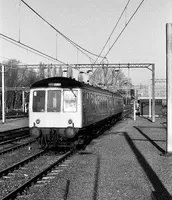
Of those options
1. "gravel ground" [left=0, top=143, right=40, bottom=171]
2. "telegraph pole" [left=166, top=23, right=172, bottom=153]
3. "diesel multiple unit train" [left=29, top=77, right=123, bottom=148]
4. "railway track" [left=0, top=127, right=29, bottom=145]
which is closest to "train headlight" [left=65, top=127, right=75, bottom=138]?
"diesel multiple unit train" [left=29, top=77, right=123, bottom=148]

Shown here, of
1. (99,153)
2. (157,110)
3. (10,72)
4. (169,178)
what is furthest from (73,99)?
(10,72)

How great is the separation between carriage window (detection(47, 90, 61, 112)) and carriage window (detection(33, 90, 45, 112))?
0.27 meters

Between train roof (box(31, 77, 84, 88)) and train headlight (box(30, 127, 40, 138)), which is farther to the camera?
train roof (box(31, 77, 84, 88))

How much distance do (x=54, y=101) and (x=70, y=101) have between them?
654 mm

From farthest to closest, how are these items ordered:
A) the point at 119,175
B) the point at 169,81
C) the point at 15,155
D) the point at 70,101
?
the point at 70,101 → the point at 15,155 → the point at 169,81 → the point at 119,175

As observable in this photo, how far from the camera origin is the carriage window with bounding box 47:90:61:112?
1393 centimetres

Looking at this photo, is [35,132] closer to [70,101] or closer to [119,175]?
[70,101]

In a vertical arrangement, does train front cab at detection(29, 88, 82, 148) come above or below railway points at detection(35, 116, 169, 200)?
above

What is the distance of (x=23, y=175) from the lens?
9750 millimetres

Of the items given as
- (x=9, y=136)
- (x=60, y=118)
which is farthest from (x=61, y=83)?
(x=9, y=136)

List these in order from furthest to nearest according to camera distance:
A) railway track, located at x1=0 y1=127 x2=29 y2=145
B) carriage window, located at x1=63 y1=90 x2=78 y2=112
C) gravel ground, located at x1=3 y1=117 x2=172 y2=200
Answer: railway track, located at x1=0 y1=127 x2=29 y2=145 → carriage window, located at x1=63 y1=90 x2=78 y2=112 → gravel ground, located at x1=3 y1=117 x2=172 y2=200

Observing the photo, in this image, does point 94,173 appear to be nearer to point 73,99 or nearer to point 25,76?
point 73,99

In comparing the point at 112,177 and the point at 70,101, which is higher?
the point at 70,101

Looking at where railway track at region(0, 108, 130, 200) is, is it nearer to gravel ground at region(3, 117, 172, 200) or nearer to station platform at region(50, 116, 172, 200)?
gravel ground at region(3, 117, 172, 200)
